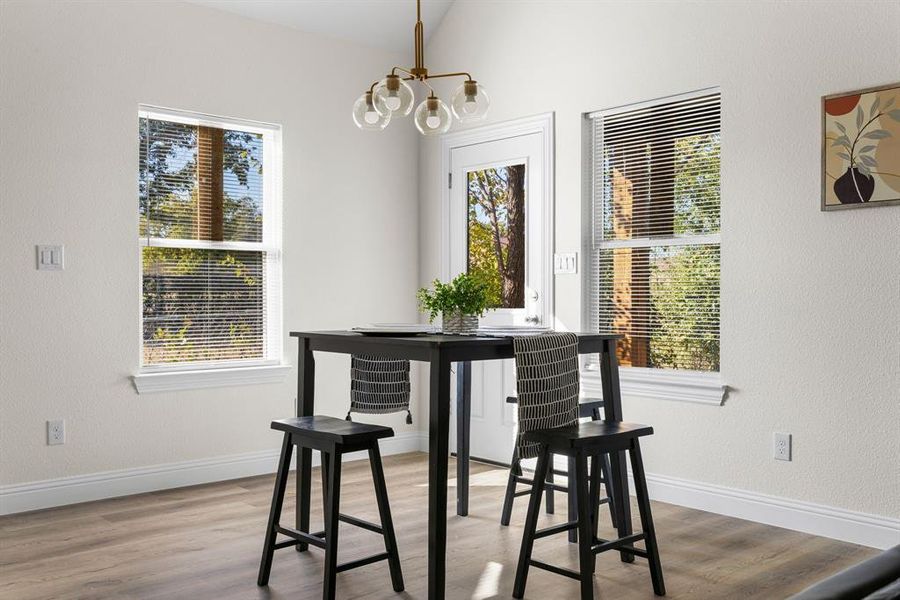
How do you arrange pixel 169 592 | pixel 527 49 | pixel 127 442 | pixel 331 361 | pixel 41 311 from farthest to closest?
pixel 331 361
pixel 527 49
pixel 127 442
pixel 41 311
pixel 169 592

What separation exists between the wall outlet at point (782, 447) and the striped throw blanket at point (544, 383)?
124cm

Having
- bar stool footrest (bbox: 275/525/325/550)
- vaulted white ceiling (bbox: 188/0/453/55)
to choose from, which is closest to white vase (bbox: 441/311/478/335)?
bar stool footrest (bbox: 275/525/325/550)

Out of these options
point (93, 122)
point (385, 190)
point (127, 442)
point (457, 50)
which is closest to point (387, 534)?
point (127, 442)

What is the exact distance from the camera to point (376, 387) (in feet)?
11.6

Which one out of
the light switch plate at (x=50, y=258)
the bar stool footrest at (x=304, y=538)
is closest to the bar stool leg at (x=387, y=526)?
the bar stool footrest at (x=304, y=538)

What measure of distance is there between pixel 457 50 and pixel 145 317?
2.56 m

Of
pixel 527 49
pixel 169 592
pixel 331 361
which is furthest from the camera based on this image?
pixel 331 361

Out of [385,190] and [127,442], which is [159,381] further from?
[385,190]

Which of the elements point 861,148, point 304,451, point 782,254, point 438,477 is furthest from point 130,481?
point 861,148

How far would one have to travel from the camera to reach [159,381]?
4.39 meters

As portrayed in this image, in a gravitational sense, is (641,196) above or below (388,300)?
above

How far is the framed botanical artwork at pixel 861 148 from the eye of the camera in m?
3.38

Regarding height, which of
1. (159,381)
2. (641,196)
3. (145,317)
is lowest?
(159,381)

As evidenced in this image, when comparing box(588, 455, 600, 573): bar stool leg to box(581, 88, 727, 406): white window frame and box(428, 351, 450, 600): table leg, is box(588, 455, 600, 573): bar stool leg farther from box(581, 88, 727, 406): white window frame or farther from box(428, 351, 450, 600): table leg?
box(581, 88, 727, 406): white window frame
